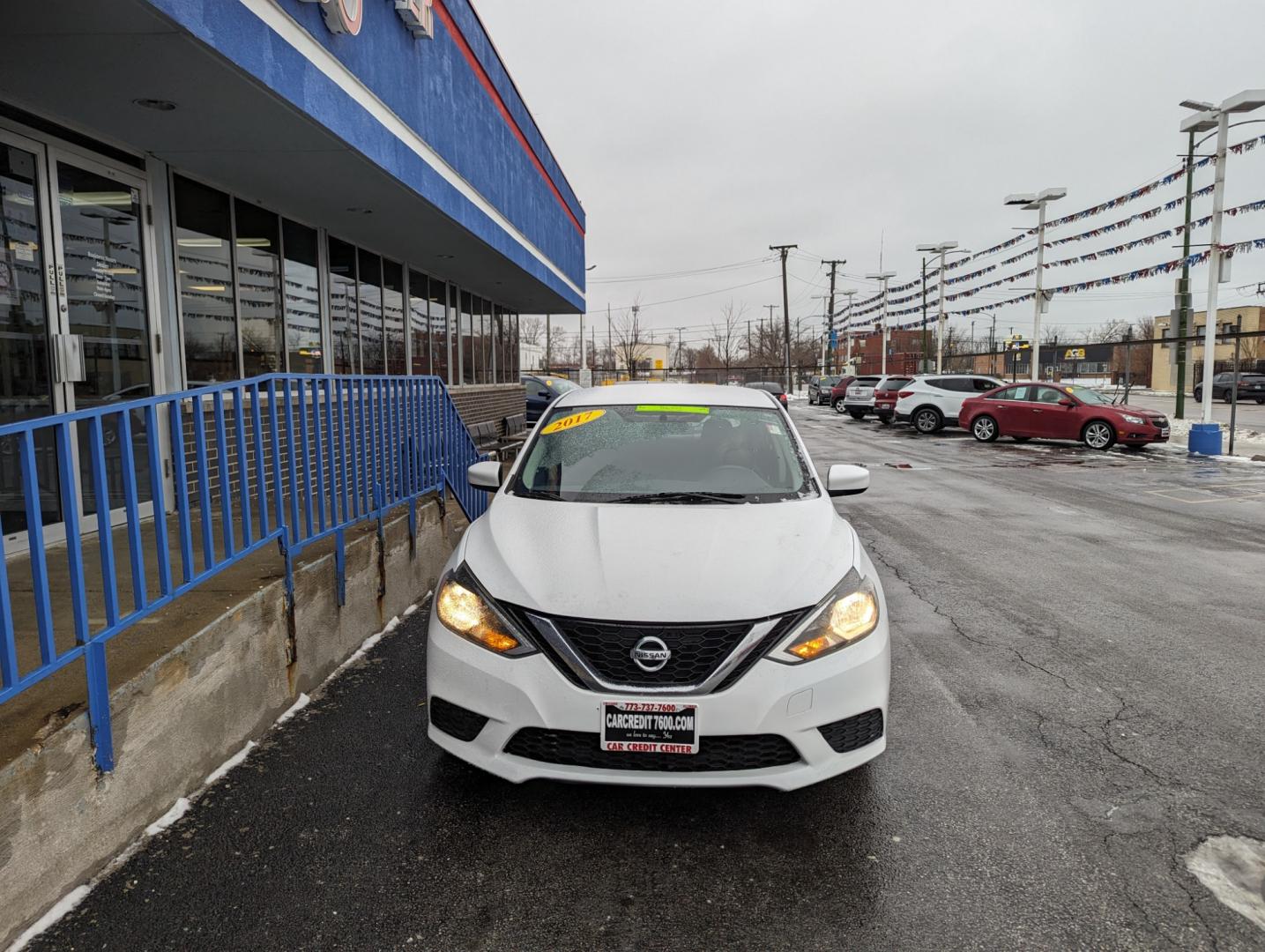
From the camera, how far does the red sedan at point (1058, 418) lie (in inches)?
Answer: 739

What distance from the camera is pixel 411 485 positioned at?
609cm

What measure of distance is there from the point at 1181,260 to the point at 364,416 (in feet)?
78.2

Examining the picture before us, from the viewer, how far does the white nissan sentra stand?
2.82 meters

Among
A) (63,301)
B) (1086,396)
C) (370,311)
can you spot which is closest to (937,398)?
(1086,396)

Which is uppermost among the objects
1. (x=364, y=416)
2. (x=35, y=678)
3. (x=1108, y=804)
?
(x=364, y=416)

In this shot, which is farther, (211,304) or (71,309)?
(211,304)

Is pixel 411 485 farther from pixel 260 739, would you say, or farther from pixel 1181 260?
pixel 1181 260

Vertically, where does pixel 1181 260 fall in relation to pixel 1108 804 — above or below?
above

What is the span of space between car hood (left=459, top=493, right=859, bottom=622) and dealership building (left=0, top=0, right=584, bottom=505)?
2985mm

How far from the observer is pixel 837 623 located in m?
3.03

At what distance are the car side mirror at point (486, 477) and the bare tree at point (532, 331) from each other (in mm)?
71878

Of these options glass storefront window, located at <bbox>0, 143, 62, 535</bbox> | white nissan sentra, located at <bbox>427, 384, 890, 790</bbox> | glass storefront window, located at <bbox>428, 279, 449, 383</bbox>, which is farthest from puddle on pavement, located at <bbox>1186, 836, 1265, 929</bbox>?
glass storefront window, located at <bbox>428, 279, 449, 383</bbox>

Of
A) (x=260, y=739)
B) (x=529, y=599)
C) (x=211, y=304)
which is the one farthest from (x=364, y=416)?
(x=211, y=304)

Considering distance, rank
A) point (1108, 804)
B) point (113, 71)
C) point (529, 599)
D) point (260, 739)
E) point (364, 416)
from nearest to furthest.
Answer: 1. point (529, 599)
2. point (1108, 804)
3. point (260, 739)
4. point (113, 71)
5. point (364, 416)
